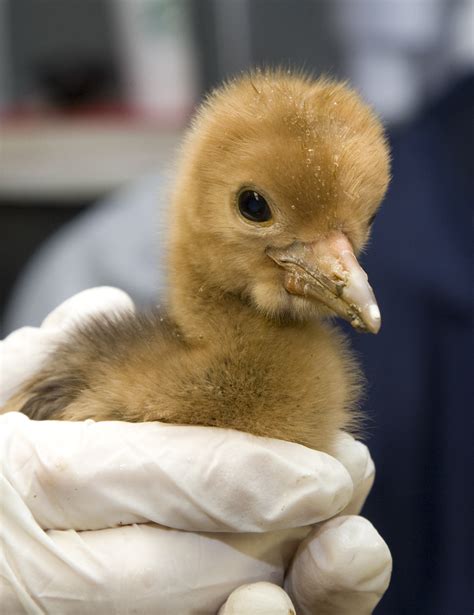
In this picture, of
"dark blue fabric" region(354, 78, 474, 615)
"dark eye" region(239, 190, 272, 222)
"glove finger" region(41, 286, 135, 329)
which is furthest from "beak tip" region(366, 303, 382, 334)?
"dark blue fabric" region(354, 78, 474, 615)

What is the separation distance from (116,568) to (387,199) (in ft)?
4.30

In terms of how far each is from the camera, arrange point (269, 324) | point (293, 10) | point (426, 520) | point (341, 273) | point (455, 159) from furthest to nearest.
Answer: point (293, 10), point (455, 159), point (426, 520), point (269, 324), point (341, 273)

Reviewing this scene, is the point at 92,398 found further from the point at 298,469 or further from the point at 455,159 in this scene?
the point at 455,159

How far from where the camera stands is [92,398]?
0.89m

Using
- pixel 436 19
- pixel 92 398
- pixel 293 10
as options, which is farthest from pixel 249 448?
pixel 293 10

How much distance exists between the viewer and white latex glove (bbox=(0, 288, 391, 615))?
33.8 inches

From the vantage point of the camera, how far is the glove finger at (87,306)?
109 cm

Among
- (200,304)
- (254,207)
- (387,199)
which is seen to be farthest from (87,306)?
(387,199)

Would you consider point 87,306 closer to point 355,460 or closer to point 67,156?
point 355,460

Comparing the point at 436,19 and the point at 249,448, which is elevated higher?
the point at 436,19

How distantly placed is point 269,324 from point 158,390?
0.46ft

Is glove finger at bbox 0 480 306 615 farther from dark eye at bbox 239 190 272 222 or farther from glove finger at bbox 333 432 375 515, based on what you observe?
dark eye at bbox 239 190 272 222

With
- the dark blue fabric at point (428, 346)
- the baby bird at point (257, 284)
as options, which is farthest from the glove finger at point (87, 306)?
the dark blue fabric at point (428, 346)

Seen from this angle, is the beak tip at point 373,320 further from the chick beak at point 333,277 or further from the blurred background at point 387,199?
the blurred background at point 387,199
